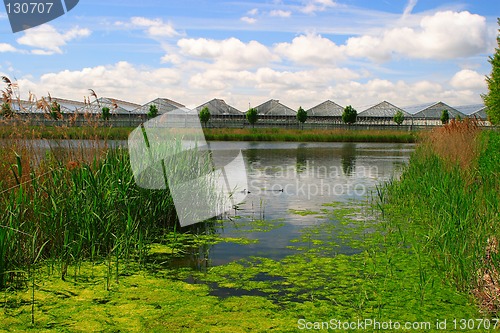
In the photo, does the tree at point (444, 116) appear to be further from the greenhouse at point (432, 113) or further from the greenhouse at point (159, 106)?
the greenhouse at point (159, 106)

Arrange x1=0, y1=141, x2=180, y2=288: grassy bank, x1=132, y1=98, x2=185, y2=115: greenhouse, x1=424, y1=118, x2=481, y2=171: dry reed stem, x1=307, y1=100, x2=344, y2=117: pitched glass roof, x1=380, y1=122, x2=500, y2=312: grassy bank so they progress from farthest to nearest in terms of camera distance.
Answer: x1=307, y1=100, x2=344, y2=117: pitched glass roof, x1=132, y1=98, x2=185, y2=115: greenhouse, x1=424, y1=118, x2=481, y2=171: dry reed stem, x1=0, y1=141, x2=180, y2=288: grassy bank, x1=380, y1=122, x2=500, y2=312: grassy bank

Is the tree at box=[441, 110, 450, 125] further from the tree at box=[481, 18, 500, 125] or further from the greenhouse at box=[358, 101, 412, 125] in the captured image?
the tree at box=[481, 18, 500, 125]

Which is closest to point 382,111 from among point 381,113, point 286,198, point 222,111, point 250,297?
point 381,113

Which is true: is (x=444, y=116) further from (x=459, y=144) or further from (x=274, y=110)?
(x=459, y=144)

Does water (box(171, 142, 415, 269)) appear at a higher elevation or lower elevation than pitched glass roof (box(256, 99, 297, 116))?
lower

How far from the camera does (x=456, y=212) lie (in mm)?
4809

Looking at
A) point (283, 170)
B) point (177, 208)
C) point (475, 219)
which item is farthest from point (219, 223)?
point (283, 170)

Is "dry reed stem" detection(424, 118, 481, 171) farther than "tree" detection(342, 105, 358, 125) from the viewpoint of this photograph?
No

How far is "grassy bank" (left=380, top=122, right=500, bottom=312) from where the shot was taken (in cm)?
371

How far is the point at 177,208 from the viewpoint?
21.0 feet

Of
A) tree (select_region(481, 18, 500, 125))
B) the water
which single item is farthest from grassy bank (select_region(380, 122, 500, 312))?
tree (select_region(481, 18, 500, 125))

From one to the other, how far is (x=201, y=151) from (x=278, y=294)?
161 inches

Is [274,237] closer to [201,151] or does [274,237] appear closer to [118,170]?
[118,170]

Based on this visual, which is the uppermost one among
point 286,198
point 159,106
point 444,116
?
point 159,106
